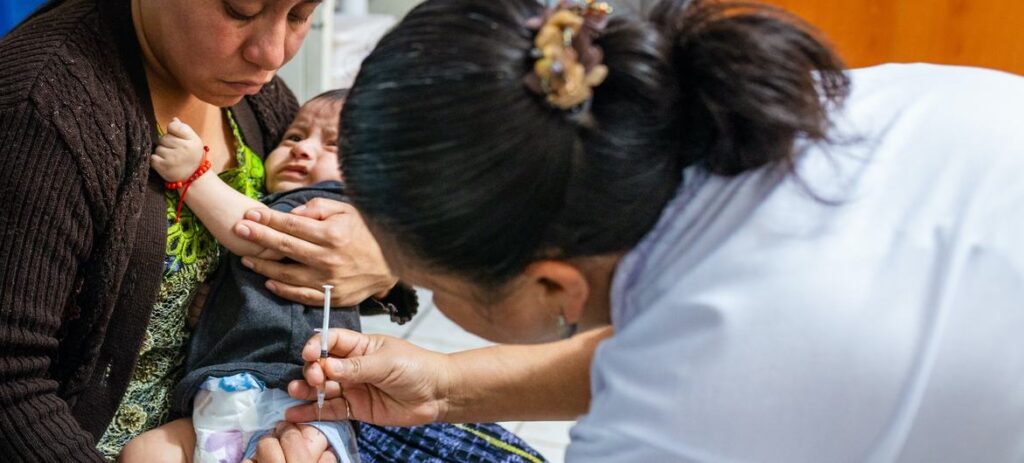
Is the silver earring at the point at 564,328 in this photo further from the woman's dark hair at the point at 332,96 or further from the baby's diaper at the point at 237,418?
the woman's dark hair at the point at 332,96

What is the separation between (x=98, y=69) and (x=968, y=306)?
0.97 m

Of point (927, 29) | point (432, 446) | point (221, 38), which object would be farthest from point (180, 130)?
point (927, 29)

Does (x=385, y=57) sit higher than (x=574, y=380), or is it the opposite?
(x=385, y=57)

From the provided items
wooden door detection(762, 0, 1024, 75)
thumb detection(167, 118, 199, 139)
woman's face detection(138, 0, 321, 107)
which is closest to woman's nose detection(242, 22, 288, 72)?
woman's face detection(138, 0, 321, 107)

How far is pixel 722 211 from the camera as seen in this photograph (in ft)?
2.81

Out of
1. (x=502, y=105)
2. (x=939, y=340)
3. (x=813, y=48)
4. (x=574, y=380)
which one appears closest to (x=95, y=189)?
(x=502, y=105)

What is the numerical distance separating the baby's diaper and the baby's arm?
185mm

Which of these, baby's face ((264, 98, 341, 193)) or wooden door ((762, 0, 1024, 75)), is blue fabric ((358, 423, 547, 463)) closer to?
baby's face ((264, 98, 341, 193))

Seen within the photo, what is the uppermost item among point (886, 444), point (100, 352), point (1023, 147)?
point (1023, 147)

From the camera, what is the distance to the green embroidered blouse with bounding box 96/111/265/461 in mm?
1333

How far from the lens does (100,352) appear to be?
1.26m

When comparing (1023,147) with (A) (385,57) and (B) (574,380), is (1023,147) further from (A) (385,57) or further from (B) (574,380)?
(B) (574,380)

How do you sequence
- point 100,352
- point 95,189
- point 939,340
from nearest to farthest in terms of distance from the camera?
1. point 939,340
2. point 95,189
3. point 100,352

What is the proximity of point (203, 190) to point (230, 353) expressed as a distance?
0.23 m
